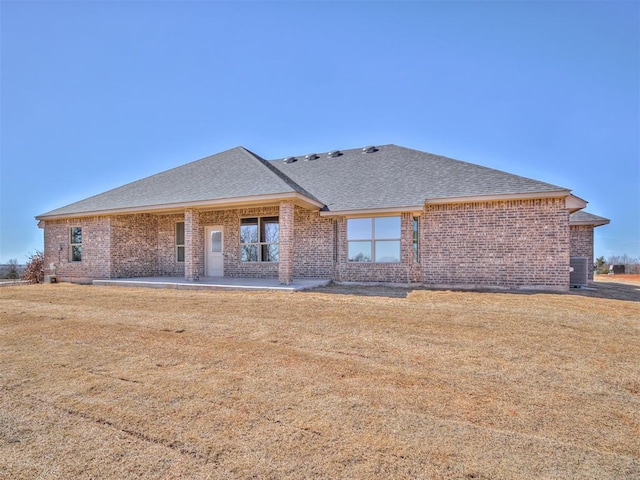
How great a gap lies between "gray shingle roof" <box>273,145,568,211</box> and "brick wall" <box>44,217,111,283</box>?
354 inches

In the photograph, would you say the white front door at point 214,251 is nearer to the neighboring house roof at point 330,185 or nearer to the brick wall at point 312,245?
the neighboring house roof at point 330,185

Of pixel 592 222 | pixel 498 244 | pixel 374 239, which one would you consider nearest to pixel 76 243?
pixel 374 239

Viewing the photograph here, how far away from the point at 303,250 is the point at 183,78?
9.13m

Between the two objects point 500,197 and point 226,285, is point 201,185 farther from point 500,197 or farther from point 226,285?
point 500,197

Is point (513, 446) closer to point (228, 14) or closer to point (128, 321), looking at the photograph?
point (128, 321)

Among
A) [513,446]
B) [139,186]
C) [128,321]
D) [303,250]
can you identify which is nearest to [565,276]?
[303,250]

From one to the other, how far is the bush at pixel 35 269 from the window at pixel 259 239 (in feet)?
37.5

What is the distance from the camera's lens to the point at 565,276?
1012 cm

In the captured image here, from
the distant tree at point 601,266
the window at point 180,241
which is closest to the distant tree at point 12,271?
the window at point 180,241

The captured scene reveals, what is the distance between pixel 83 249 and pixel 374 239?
43.5 ft

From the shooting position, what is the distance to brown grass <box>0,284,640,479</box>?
232 cm

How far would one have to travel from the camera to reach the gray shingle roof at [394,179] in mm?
10992

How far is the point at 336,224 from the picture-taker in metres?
12.4

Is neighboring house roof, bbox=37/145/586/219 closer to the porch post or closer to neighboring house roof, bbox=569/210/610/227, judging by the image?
the porch post
